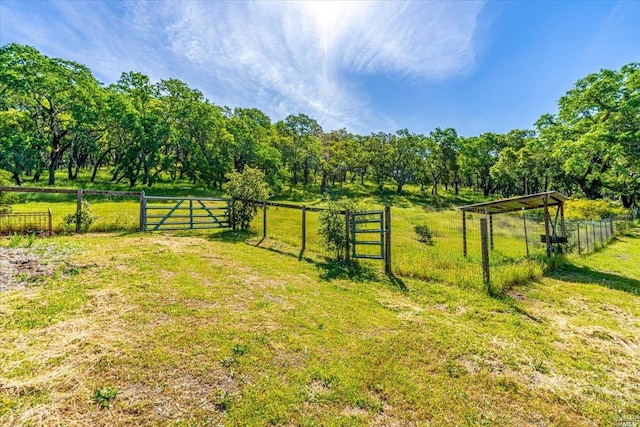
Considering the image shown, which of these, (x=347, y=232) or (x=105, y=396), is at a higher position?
(x=347, y=232)

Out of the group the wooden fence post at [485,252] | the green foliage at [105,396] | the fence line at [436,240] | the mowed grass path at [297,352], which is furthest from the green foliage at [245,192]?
the green foliage at [105,396]

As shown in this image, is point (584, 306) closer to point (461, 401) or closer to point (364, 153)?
point (461, 401)

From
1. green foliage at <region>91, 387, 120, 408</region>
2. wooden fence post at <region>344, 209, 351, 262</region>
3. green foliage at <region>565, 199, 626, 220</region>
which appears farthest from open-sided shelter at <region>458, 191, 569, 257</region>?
green foliage at <region>565, 199, 626, 220</region>

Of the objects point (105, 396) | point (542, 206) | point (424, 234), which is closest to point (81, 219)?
point (105, 396)

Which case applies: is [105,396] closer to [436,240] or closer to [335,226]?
[335,226]

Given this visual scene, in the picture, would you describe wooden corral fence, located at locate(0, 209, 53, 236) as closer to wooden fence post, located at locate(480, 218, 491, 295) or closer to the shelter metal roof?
wooden fence post, located at locate(480, 218, 491, 295)

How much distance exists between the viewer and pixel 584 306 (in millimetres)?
6066

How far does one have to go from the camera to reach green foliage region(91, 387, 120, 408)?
8.42 ft

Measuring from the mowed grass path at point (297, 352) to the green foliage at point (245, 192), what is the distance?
267 inches

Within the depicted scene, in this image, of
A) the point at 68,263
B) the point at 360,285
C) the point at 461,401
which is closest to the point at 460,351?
the point at 461,401

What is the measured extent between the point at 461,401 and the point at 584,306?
17.1ft

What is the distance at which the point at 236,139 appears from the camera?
34.3 metres

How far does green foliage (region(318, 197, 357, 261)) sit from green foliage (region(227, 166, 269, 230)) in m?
5.20

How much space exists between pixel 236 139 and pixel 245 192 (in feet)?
77.7
